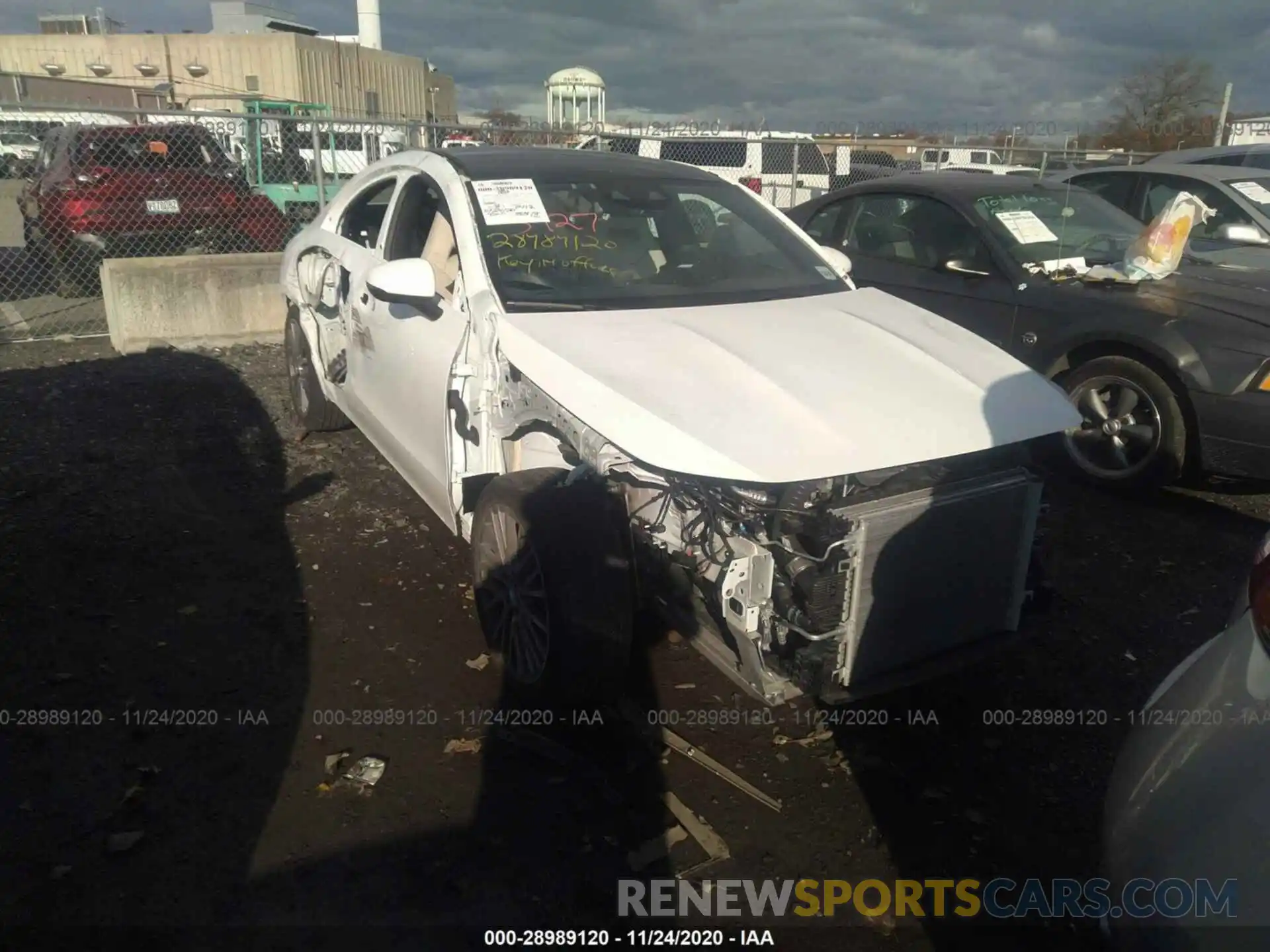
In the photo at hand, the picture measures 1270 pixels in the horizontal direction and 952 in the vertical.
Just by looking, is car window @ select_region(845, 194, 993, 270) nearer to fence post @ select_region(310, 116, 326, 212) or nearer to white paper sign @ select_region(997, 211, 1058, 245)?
white paper sign @ select_region(997, 211, 1058, 245)

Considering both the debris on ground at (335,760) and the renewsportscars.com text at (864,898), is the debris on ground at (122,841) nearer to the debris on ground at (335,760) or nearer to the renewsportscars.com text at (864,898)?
the debris on ground at (335,760)

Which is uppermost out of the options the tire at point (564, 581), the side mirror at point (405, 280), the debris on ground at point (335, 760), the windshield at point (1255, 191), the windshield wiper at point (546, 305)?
the windshield at point (1255, 191)

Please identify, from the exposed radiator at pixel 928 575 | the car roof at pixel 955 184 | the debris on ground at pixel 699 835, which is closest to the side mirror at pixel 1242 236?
the car roof at pixel 955 184

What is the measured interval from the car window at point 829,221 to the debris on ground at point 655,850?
5.17 m

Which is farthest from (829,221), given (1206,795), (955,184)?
(1206,795)

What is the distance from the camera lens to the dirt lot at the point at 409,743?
2631 mm

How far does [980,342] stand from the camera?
11.8 ft

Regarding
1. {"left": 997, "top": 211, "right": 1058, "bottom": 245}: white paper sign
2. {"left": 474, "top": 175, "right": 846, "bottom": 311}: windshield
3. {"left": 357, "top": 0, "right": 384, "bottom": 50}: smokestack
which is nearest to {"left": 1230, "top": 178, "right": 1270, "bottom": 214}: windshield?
{"left": 997, "top": 211, "right": 1058, "bottom": 245}: white paper sign

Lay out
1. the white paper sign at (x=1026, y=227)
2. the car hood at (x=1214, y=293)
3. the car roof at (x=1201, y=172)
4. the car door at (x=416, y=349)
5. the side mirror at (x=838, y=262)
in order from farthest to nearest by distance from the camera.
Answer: the car roof at (x=1201, y=172) → the white paper sign at (x=1026, y=227) → the car hood at (x=1214, y=293) → the side mirror at (x=838, y=262) → the car door at (x=416, y=349)

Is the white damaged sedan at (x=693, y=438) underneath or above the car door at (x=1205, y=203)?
underneath

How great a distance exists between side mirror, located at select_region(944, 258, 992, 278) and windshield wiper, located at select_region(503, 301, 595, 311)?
3.34 metres

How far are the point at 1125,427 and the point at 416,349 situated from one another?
3.89 meters

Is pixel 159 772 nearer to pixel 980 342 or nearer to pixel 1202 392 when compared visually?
pixel 980 342

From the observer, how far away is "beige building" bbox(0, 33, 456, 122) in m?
43.7
